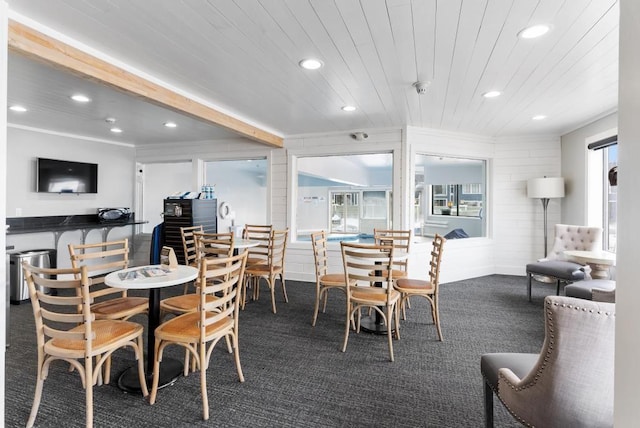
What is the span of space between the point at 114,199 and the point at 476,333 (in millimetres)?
6164

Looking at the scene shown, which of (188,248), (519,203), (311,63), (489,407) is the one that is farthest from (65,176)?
(519,203)

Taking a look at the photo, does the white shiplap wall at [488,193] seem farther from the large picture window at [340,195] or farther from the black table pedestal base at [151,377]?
the black table pedestal base at [151,377]

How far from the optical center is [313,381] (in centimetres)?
240

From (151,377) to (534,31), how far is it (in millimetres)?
3528

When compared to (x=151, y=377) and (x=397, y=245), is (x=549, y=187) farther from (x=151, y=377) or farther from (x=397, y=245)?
(x=151, y=377)

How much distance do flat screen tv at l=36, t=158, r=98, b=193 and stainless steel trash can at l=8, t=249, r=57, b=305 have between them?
1067mm

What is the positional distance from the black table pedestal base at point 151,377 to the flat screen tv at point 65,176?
13.2ft

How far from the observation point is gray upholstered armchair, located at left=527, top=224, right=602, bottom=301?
3.98 m

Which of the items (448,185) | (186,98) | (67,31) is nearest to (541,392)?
(67,31)

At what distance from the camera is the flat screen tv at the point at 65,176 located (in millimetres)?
4982

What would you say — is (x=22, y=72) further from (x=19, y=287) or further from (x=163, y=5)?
(x=19, y=287)

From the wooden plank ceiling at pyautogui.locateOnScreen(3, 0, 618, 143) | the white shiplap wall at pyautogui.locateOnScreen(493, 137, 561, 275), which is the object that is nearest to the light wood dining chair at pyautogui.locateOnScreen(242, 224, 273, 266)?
the wooden plank ceiling at pyautogui.locateOnScreen(3, 0, 618, 143)

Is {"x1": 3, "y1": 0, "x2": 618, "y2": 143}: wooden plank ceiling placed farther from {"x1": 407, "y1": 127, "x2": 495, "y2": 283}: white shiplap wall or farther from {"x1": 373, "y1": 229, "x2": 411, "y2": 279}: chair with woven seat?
{"x1": 373, "y1": 229, "x2": 411, "y2": 279}: chair with woven seat

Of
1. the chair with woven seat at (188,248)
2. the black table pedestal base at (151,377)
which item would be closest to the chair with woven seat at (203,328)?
the black table pedestal base at (151,377)
